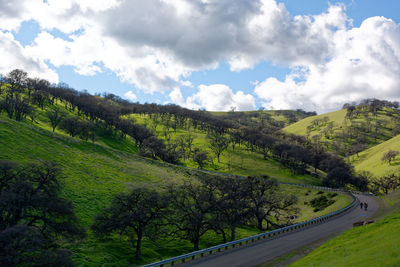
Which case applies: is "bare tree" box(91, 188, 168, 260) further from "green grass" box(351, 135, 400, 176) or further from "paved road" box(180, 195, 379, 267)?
"green grass" box(351, 135, 400, 176)

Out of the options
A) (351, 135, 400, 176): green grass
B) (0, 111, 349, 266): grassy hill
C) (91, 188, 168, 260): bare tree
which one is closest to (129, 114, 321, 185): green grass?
(0, 111, 349, 266): grassy hill

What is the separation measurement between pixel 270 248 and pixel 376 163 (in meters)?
155

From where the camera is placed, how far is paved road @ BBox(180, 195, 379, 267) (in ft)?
95.7

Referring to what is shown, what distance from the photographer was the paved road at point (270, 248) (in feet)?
95.7

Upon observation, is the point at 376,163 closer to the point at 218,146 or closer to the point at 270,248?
the point at 218,146

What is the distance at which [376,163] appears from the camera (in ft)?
511

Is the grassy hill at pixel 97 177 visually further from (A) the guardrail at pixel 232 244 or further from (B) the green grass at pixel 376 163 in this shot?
(B) the green grass at pixel 376 163

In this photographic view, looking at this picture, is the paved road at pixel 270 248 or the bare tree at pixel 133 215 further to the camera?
the bare tree at pixel 133 215

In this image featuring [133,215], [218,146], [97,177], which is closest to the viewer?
[133,215]

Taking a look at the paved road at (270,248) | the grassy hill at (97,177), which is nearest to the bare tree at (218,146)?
the grassy hill at (97,177)

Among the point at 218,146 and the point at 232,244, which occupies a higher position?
the point at 218,146

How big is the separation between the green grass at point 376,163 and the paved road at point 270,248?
4243 inches

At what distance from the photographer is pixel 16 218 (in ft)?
94.2

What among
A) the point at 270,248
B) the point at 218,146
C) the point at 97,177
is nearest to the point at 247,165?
the point at 218,146
